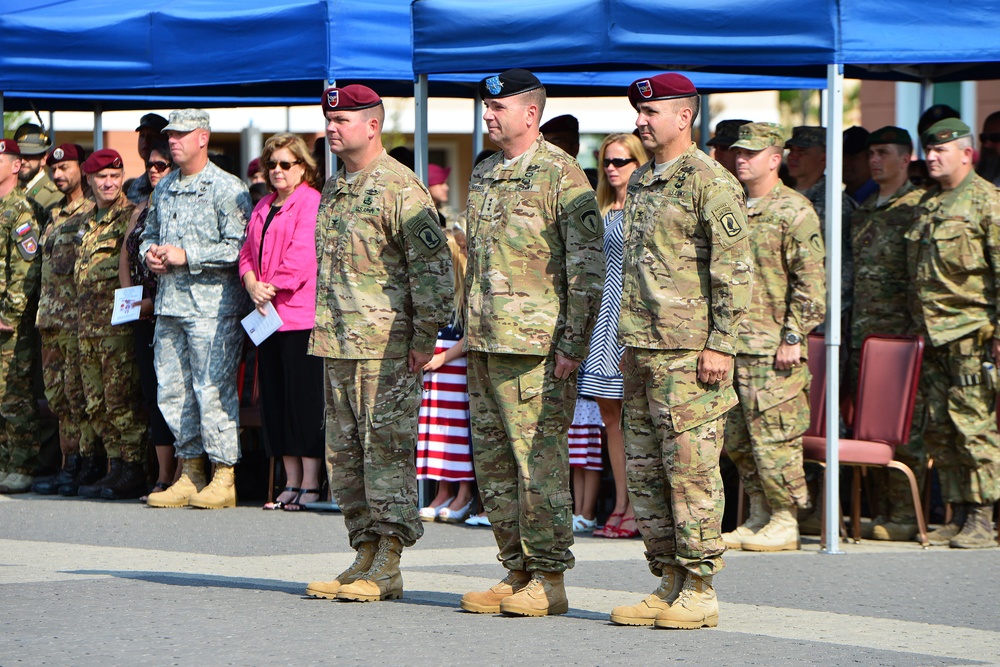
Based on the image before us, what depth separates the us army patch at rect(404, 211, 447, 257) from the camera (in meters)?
6.43

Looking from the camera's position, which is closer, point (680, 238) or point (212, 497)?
point (680, 238)

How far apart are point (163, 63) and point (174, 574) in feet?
12.5

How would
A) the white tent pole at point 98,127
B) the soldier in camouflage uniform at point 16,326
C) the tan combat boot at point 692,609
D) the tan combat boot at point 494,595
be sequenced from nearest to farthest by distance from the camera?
the tan combat boot at point 692,609 → the tan combat boot at point 494,595 → the soldier in camouflage uniform at point 16,326 → the white tent pole at point 98,127

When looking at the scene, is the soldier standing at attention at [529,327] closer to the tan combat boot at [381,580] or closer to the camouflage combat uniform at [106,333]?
the tan combat boot at [381,580]

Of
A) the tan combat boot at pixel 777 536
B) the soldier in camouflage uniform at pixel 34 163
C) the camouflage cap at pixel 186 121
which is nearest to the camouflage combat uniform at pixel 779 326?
the tan combat boot at pixel 777 536

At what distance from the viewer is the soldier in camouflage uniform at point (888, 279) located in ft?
28.6

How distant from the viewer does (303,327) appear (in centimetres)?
937

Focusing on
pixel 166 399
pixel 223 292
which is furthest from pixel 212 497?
pixel 223 292

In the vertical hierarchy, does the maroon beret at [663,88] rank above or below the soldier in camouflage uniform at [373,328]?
above

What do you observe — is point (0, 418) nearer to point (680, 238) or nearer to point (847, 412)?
point (847, 412)

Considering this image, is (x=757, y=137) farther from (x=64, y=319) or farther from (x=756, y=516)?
(x=64, y=319)

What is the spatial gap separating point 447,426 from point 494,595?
3081mm

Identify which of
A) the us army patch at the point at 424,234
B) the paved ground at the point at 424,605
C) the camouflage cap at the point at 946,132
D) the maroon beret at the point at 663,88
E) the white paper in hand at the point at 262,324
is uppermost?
the camouflage cap at the point at 946,132

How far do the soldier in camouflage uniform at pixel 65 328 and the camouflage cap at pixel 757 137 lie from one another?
438 centimetres
